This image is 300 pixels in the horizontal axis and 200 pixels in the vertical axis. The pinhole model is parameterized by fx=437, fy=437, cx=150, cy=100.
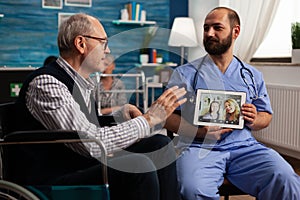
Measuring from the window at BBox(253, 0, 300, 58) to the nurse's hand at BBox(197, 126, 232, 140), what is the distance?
2083mm

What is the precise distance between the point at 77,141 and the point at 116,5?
4076mm

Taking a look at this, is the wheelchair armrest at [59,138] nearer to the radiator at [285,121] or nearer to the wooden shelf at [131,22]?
the radiator at [285,121]

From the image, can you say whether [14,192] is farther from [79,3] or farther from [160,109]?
[79,3]

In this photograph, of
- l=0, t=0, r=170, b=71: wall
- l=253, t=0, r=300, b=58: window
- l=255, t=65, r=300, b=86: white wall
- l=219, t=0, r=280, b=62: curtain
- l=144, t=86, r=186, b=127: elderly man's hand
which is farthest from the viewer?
l=0, t=0, r=170, b=71: wall

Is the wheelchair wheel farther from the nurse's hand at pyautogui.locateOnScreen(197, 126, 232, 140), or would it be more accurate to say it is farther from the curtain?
the curtain

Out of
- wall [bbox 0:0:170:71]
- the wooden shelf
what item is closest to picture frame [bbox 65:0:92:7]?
wall [bbox 0:0:170:71]

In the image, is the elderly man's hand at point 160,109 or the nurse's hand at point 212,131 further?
the nurse's hand at point 212,131

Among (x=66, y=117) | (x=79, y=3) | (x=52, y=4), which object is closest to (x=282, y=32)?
(x=79, y=3)

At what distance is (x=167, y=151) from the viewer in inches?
64.8

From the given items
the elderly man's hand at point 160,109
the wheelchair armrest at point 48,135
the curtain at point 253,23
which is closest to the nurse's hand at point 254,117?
the elderly man's hand at point 160,109

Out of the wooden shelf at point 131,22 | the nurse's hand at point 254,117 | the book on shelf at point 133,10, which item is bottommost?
the nurse's hand at point 254,117

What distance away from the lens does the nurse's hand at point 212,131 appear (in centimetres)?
199

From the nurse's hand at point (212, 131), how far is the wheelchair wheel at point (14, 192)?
904 millimetres

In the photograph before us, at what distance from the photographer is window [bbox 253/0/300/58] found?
12.4ft
